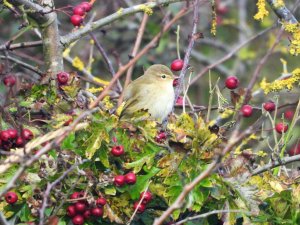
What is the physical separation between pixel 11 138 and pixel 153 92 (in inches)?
92.0

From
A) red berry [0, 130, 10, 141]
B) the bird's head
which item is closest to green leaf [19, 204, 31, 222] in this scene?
red berry [0, 130, 10, 141]

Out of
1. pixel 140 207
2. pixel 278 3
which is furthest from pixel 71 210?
pixel 278 3

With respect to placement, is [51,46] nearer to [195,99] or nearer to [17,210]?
[17,210]

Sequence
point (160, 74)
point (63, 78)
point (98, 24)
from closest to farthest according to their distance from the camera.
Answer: point (63, 78)
point (98, 24)
point (160, 74)

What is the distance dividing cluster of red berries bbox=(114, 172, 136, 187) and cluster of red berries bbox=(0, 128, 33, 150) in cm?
42

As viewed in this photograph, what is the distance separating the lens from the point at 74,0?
26.6 feet

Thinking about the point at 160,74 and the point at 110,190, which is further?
the point at 160,74

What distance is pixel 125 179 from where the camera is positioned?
3.62 meters

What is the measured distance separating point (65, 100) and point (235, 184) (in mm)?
897

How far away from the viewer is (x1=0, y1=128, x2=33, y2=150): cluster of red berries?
362cm

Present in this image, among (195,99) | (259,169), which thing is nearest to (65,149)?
(259,169)

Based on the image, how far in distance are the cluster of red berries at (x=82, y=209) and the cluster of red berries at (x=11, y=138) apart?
0.33 meters

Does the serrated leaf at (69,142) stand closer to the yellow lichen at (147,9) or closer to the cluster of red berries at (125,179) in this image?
the cluster of red berries at (125,179)

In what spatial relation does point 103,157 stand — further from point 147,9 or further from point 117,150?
point 147,9
